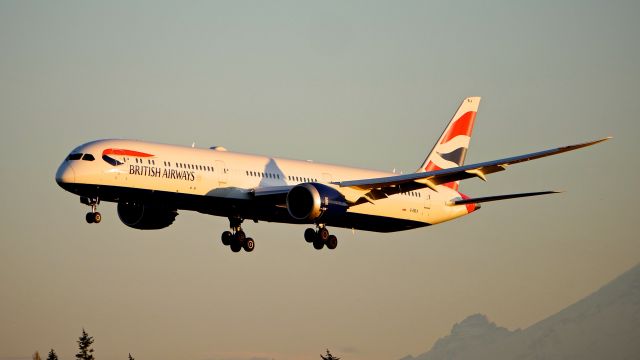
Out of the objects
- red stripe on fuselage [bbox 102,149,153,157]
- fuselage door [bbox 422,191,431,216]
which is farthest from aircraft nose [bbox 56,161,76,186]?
fuselage door [bbox 422,191,431,216]

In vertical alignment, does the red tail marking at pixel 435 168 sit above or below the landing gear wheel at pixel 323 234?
above

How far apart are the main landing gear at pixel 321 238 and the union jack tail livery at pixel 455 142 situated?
1310 cm

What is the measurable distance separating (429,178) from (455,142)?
17836mm

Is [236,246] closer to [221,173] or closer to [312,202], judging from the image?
[221,173]

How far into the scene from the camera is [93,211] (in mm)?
61062

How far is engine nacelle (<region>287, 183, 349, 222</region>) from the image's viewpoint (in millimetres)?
64250

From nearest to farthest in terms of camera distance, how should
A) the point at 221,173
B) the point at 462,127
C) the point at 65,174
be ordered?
1. the point at 65,174
2. the point at 221,173
3. the point at 462,127

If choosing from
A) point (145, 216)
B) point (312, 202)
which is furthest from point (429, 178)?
point (145, 216)

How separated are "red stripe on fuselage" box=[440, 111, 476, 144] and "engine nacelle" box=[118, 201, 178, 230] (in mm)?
22184

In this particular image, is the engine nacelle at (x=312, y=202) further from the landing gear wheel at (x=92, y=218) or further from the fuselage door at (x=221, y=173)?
the landing gear wheel at (x=92, y=218)

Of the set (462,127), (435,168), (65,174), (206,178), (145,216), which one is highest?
(462,127)

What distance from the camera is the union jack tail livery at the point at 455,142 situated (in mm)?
81250

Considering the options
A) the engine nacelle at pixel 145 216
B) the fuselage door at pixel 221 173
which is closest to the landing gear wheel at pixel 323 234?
the fuselage door at pixel 221 173

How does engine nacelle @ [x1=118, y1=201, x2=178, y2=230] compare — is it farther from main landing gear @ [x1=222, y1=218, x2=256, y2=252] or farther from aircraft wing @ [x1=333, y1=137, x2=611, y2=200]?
aircraft wing @ [x1=333, y1=137, x2=611, y2=200]
